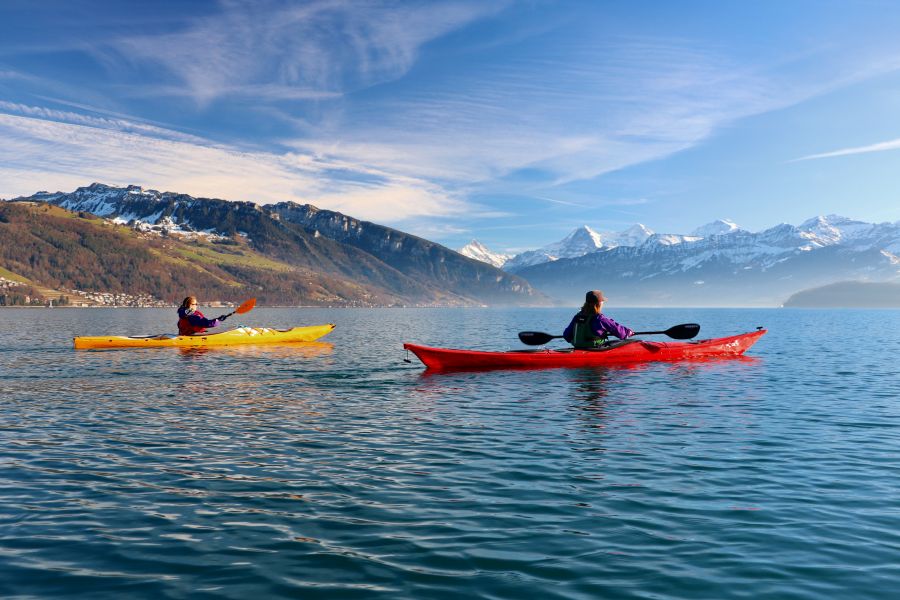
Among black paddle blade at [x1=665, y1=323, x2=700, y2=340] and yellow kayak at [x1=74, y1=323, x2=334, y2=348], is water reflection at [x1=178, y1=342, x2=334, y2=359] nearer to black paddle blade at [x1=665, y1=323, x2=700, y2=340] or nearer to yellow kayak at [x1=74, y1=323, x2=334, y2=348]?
yellow kayak at [x1=74, y1=323, x2=334, y2=348]

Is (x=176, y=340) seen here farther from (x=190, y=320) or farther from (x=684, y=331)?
(x=684, y=331)

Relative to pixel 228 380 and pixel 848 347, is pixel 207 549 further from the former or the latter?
pixel 848 347

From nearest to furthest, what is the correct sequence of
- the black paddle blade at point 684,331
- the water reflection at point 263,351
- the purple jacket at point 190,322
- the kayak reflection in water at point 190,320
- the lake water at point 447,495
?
the lake water at point 447,495, the black paddle blade at point 684,331, the water reflection at point 263,351, the kayak reflection in water at point 190,320, the purple jacket at point 190,322

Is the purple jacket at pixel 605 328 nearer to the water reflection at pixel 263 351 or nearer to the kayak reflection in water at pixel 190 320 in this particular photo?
the water reflection at pixel 263 351

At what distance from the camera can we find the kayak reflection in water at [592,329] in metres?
26.2

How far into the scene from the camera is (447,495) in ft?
33.6

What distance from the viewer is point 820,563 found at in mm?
7613

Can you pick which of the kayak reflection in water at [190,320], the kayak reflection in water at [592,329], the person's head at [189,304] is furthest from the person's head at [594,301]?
the person's head at [189,304]

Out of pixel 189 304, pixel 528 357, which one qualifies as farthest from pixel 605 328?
pixel 189 304

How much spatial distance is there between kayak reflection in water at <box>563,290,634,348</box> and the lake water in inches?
190

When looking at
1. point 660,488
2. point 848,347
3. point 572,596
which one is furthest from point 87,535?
point 848,347

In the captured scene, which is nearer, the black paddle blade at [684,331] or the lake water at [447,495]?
the lake water at [447,495]

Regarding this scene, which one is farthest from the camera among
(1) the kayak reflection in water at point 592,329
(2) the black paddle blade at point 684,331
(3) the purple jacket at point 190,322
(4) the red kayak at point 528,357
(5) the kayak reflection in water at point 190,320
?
(3) the purple jacket at point 190,322

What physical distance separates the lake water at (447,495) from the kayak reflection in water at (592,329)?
15.8 feet
